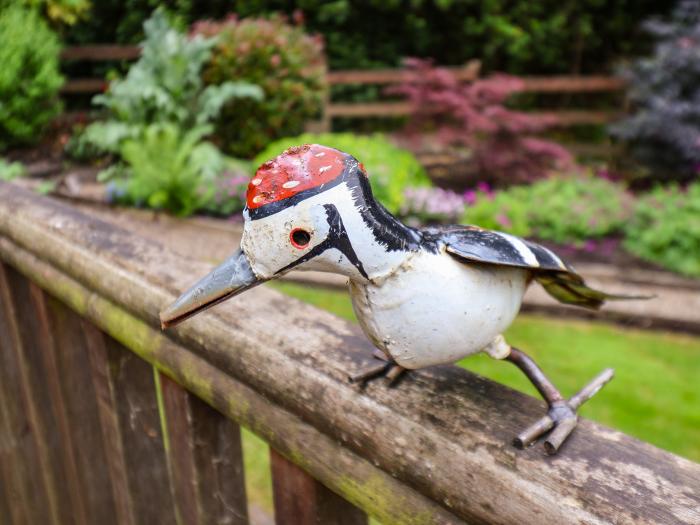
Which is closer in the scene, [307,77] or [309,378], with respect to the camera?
[309,378]

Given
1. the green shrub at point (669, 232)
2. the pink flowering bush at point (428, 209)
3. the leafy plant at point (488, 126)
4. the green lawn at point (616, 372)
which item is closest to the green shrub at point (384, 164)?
the pink flowering bush at point (428, 209)

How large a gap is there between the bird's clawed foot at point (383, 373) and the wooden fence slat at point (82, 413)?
0.78 meters

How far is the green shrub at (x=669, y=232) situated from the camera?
14.4ft

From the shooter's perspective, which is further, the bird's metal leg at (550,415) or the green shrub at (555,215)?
the green shrub at (555,215)

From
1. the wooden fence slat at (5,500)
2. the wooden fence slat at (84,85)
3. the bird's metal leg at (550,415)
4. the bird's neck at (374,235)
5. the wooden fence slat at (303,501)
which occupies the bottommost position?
the wooden fence slat at (5,500)

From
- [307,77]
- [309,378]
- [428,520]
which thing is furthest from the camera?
[307,77]

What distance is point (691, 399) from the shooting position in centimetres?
311

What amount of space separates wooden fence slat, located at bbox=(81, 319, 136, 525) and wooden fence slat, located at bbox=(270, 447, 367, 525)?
407mm

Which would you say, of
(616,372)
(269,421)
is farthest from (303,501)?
(616,372)

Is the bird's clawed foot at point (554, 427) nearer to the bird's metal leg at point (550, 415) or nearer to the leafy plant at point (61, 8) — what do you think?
the bird's metal leg at point (550, 415)

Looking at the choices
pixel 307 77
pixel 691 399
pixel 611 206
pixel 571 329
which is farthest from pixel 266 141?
pixel 691 399

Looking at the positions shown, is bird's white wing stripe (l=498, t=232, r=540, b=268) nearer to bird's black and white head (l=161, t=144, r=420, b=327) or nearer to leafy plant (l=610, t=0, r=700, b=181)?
bird's black and white head (l=161, t=144, r=420, b=327)

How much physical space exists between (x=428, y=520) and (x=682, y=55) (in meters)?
6.91

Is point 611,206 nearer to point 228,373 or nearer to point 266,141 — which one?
Answer: point 266,141
